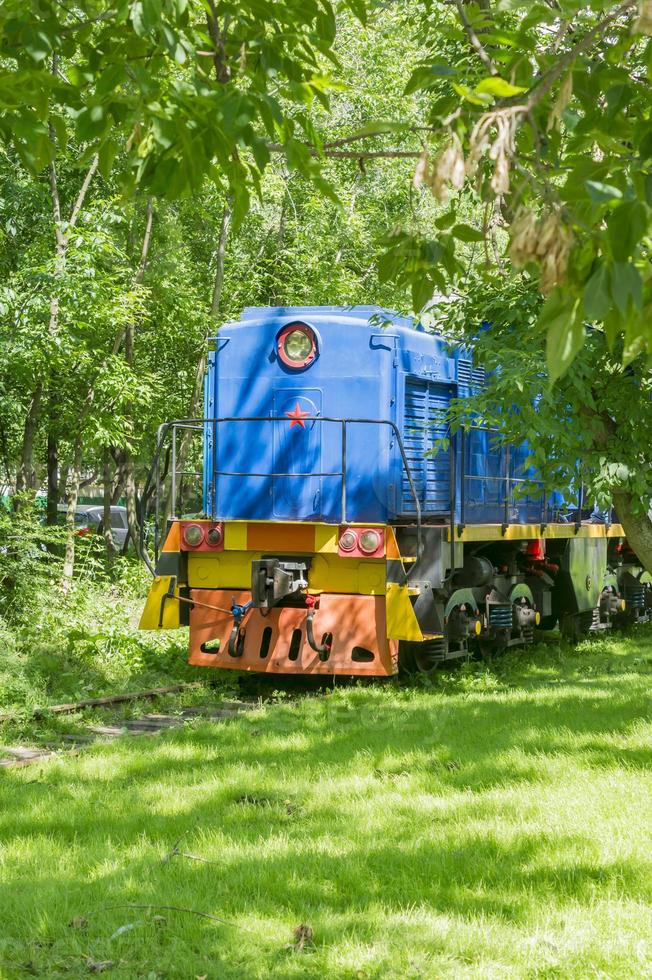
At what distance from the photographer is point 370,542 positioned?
31.6 feet

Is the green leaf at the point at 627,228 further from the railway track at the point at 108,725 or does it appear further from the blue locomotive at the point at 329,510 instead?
the blue locomotive at the point at 329,510

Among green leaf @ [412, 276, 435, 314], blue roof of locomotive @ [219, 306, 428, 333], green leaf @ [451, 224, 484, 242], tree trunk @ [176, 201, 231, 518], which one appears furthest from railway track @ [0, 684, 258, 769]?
tree trunk @ [176, 201, 231, 518]

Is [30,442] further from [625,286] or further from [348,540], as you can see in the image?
[625,286]

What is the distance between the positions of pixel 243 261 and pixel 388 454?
10.8 m

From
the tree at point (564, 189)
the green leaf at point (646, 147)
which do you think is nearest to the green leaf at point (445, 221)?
the tree at point (564, 189)

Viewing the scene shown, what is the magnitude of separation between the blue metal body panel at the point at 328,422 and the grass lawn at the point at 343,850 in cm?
250

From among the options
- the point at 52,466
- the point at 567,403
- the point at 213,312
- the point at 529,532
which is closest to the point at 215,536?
the point at 529,532

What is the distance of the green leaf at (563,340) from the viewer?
203 centimetres

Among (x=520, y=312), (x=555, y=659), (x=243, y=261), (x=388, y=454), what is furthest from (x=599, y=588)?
(x=243, y=261)

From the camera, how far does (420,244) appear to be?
3131 mm

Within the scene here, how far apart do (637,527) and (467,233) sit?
447 centimetres

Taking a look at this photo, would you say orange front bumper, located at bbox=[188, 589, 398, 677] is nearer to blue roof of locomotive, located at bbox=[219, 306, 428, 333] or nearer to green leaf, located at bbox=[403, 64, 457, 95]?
blue roof of locomotive, located at bbox=[219, 306, 428, 333]

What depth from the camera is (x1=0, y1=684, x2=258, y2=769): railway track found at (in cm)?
741

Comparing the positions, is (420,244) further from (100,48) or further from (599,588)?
(599,588)
